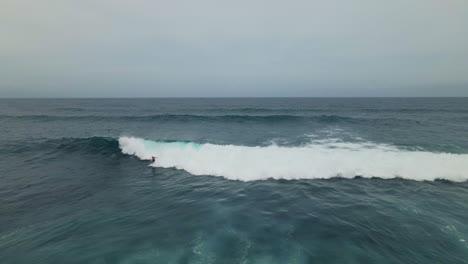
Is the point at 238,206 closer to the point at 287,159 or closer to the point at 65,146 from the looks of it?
the point at 287,159

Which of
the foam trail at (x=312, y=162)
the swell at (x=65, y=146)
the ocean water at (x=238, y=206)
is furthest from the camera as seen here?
the swell at (x=65, y=146)

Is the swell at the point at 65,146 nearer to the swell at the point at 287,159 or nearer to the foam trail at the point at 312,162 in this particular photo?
the swell at the point at 287,159

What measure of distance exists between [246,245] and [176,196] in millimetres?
4623

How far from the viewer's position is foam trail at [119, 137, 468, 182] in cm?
1105

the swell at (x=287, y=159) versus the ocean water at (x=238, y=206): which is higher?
the swell at (x=287, y=159)

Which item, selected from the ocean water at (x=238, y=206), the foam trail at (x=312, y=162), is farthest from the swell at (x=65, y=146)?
the foam trail at (x=312, y=162)

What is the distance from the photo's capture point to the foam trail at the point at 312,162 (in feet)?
36.3

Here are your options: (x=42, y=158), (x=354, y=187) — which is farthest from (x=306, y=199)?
(x=42, y=158)

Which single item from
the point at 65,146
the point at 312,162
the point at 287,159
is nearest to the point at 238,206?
the point at 287,159

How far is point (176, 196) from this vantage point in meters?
9.23

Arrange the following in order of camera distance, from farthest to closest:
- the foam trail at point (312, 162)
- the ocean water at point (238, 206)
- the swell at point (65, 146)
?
the swell at point (65, 146) → the foam trail at point (312, 162) → the ocean water at point (238, 206)

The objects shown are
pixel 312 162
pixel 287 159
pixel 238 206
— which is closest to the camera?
pixel 238 206

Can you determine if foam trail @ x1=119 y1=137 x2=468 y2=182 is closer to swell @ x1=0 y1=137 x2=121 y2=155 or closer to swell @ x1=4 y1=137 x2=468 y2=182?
swell @ x1=4 y1=137 x2=468 y2=182

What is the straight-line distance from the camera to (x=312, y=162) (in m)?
12.3
